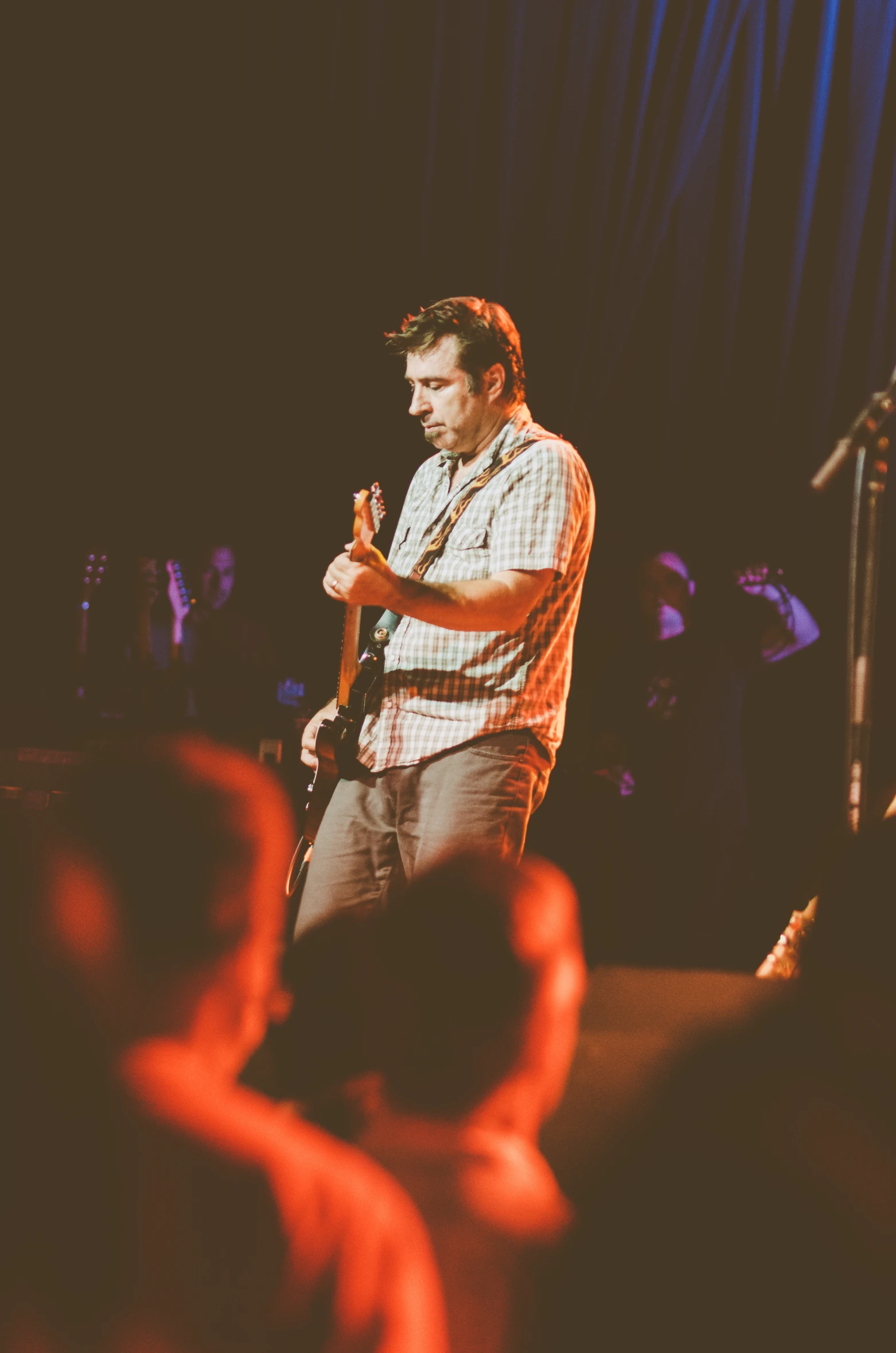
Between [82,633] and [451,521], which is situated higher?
[451,521]

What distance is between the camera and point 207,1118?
0.79 m

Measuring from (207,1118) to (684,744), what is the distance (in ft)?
12.8

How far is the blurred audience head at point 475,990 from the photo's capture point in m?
1.07

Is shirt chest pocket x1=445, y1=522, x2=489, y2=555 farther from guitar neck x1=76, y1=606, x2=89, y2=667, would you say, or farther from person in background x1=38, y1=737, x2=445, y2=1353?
guitar neck x1=76, y1=606, x2=89, y2=667

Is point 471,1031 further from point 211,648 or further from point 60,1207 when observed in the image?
point 211,648

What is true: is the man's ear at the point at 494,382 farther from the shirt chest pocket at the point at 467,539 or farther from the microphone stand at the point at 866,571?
the microphone stand at the point at 866,571

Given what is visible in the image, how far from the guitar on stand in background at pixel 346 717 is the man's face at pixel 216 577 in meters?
3.16

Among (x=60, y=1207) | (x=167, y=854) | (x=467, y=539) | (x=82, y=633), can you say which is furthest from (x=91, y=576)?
(x=60, y=1207)

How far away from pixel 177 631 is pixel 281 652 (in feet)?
2.24

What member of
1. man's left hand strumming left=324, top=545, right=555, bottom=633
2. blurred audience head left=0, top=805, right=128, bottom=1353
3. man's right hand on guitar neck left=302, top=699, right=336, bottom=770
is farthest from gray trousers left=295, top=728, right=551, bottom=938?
blurred audience head left=0, top=805, right=128, bottom=1353

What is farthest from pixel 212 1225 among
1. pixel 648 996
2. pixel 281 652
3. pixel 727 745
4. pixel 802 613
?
pixel 281 652

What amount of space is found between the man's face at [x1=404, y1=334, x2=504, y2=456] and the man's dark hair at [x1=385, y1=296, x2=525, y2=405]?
0.01m

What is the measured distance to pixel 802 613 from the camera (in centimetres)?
461

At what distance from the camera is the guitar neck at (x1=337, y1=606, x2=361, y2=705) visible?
2.34 m
